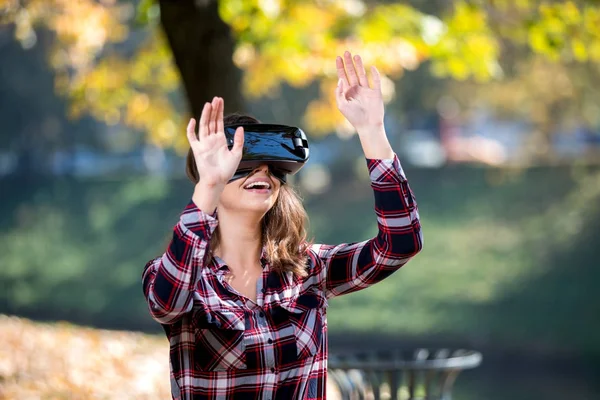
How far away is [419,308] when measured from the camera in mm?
16062

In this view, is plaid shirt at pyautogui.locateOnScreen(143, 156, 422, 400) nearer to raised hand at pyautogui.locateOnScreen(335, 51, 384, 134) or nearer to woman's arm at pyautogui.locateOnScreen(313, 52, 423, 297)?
woman's arm at pyautogui.locateOnScreen(313, 52, 423, 297)

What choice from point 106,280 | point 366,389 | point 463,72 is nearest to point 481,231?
point 106,280

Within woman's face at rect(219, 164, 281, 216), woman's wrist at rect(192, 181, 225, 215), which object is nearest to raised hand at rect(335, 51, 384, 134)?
woman's face at rect(219, 164, 281, 216)

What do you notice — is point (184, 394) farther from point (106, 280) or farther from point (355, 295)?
point (106, 280)

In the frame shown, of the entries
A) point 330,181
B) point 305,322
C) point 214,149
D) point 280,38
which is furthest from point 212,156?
point 330,181

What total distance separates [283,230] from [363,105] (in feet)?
1.53

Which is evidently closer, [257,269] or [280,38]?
[257,269]

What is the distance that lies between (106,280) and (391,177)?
16188 millimetres

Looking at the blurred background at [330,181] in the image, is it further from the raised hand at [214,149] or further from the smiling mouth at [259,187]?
the raised hand at [214,149]

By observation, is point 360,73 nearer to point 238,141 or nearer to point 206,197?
point 238,141

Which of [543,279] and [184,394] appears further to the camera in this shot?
[543,279]

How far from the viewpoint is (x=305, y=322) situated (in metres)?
2.66

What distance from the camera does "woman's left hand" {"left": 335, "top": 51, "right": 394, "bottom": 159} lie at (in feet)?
8.51

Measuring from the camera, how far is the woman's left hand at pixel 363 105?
2.59m
